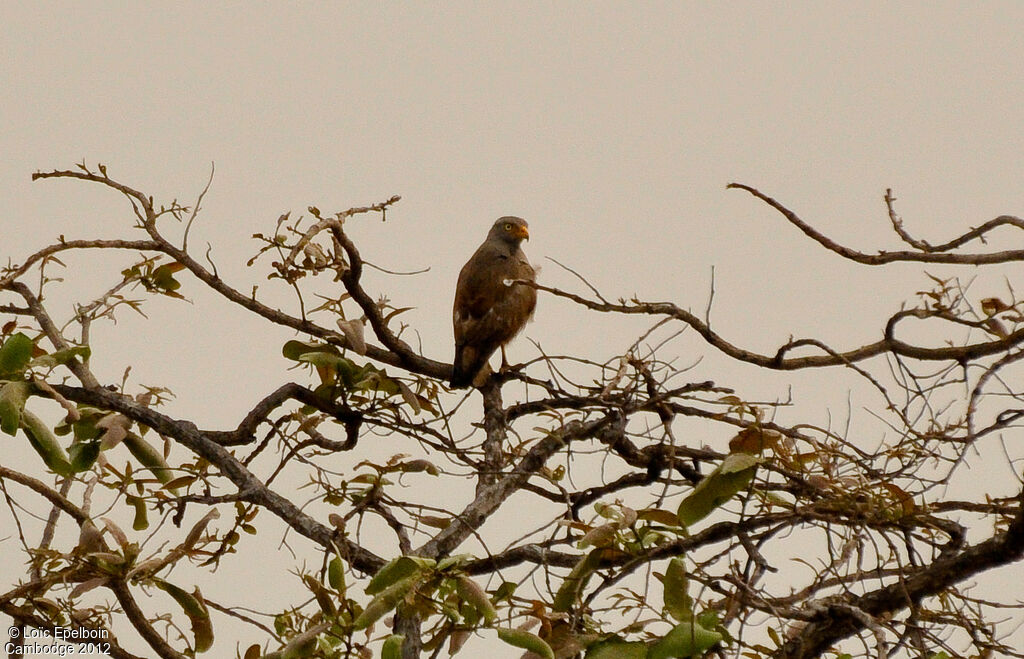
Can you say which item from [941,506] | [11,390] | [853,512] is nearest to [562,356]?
[853,512]

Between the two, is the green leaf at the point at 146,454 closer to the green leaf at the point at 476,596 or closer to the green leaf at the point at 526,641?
the green leaf at the point at 476,596

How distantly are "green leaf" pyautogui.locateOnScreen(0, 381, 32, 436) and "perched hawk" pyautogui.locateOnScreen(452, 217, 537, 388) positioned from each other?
50.8 inches

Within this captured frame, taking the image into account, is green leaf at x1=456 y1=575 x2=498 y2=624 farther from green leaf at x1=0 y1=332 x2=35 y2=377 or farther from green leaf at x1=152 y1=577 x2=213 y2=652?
green leaf at x1=0 y1=332 x2=35 y2=377

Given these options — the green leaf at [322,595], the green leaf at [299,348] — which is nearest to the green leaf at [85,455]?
the green leaf at [299,348]

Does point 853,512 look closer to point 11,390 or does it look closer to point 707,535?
point 707,535

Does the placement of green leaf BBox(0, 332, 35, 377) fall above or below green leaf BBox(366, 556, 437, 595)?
above

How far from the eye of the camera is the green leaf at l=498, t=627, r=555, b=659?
1.88 m

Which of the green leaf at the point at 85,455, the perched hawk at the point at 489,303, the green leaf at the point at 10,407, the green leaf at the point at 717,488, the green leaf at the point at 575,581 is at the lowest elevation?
the green leaf at the point at 575,581

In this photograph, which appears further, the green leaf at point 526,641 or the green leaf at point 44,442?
the green leaf at point 44,442

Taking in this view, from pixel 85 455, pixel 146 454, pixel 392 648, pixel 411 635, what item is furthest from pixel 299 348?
pixel 392 648

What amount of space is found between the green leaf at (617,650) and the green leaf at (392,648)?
1.03 feet

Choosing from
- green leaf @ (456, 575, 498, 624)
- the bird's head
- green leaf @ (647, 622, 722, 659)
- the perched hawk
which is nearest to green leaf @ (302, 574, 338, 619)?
green leaf @ (456, 575, 498, 624)

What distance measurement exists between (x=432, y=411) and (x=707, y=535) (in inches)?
30.6

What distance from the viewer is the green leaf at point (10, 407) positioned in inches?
87.4
